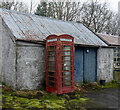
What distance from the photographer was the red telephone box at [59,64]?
7.46 meters

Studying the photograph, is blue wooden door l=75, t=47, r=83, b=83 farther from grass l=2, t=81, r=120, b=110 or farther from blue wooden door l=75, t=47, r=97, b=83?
grass l=2, t=81, r=120, b=110

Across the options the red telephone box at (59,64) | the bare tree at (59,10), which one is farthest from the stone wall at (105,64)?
the bare tree at (59,10)

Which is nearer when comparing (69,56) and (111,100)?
(111,100)

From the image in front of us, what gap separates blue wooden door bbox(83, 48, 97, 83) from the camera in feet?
35.0

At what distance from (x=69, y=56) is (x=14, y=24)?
11.2 ft

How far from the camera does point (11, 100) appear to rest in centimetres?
631

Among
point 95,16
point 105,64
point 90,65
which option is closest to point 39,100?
point 90,65

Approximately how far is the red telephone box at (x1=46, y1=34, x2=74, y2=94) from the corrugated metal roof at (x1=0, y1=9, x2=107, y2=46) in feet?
4.02

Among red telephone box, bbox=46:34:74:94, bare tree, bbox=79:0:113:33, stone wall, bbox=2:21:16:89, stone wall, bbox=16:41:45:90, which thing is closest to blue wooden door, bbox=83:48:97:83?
red telephone box, bbox=46:34:74:94

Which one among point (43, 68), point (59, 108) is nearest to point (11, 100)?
point (59, 108)

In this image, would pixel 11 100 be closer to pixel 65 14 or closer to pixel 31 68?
pixel 31 68

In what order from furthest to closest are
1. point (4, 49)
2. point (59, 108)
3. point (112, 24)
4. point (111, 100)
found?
1. point (112, 24)
2. point (4, 49)
3. point (111, 100)
4. point (59, 108)

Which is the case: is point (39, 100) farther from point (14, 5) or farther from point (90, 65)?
point (14, 5)

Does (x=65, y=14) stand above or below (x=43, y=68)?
above
